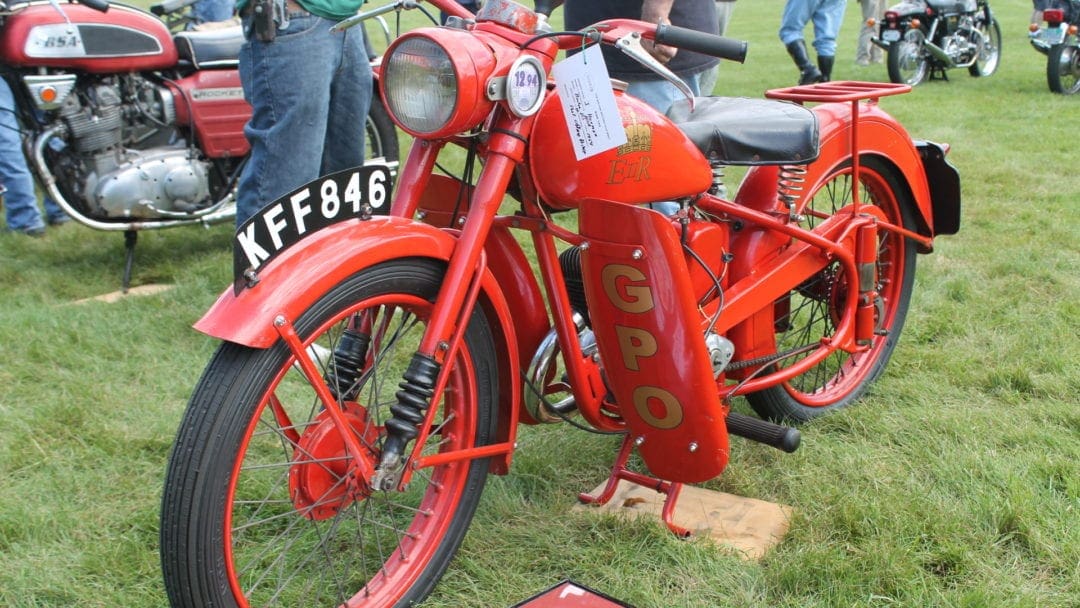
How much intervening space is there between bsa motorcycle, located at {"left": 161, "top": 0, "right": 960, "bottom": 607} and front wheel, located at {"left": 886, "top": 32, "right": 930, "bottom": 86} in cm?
806

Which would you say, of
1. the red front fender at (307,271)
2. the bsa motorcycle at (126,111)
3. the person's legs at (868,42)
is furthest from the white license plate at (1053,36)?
the red front fender at (307,271)

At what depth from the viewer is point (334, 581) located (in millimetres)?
2260

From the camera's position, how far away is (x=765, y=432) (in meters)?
2.56

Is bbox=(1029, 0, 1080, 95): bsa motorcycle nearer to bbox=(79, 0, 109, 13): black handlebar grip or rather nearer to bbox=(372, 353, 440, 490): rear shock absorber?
bbox=(79, 0, 109, 13): black handlebar grip

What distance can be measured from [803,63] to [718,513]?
7610mm

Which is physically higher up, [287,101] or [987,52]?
[287,101]

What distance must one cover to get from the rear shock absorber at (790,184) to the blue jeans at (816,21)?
24.1ft

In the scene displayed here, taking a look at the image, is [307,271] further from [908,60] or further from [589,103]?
[908,60]

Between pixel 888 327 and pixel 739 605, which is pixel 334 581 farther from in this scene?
pixel 888 327

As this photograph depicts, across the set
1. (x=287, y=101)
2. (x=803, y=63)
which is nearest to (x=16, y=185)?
(x=287, y=101)

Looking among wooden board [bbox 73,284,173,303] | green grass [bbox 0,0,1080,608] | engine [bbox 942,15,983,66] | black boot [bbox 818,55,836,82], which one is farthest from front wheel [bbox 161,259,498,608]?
engine [bbox 942,15,983,66]

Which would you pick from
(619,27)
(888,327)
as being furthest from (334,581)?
(888,327)

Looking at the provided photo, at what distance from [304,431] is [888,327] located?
2043 millimetres

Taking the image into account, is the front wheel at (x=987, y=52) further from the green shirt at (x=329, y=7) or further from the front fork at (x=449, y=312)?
the front fork at (x=449, y=312)
